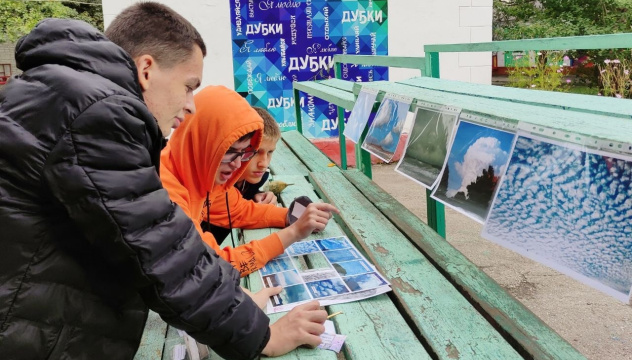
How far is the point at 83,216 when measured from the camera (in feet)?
3.45

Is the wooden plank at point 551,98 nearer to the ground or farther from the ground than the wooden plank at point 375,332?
farther from the ground

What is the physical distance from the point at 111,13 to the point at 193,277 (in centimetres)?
546

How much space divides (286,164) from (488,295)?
7.72 ft

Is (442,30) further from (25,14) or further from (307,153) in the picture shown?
(25,14)

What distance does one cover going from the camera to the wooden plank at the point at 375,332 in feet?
4.39

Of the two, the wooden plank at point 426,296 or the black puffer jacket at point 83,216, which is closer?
the black puffer jacket at point 83,216

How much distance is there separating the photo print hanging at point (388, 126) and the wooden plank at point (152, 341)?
132 cm

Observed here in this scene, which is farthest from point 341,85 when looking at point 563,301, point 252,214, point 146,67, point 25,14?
point 25,14

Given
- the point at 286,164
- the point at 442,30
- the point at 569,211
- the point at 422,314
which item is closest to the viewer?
the point at 569,211

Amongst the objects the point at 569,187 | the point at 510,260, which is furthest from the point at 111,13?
the point at 569,187

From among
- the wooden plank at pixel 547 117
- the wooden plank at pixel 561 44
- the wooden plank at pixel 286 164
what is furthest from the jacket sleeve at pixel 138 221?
the wooden plank at pixel 286 164

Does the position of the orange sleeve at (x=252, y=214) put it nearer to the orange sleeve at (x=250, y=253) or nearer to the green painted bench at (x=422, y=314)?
the green painted bench at (x=422, y=314)

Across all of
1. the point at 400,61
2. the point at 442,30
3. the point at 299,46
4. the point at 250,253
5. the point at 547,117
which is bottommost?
the point at 250,253

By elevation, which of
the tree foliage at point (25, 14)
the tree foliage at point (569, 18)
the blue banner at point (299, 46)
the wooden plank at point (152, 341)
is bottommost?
the wooden plank at point (152, 341)
